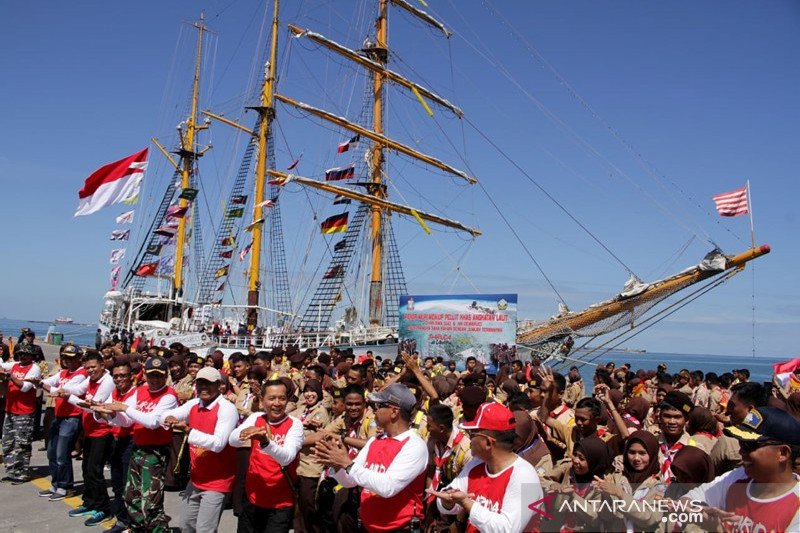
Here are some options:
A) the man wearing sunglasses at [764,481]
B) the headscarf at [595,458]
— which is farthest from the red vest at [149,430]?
the man wearing sunglasses at [764,481]

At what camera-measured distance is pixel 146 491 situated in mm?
5211

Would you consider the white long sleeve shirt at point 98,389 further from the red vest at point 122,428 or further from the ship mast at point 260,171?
the ship mast at point 260,171

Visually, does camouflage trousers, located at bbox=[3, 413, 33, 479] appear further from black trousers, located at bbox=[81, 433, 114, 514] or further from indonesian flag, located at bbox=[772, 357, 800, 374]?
indonesian flag, located at bbox=[772, 357, 800, 374]

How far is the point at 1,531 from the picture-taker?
5.88m

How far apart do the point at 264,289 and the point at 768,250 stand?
950 inches

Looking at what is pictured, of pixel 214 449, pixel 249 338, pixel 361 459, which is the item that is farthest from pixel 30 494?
pixel 249 338

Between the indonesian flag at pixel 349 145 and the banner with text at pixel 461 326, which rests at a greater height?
the indonesian flag at pixel 349 145

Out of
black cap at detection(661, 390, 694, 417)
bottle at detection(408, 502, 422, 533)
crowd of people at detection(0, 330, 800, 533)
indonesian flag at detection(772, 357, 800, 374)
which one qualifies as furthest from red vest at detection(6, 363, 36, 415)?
indonesian flag at detection(772, 357, 800, 374)

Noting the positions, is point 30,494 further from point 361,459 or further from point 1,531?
point 361,459

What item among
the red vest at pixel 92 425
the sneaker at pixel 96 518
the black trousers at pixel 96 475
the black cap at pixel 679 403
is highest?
the black cap at pixel 679 403

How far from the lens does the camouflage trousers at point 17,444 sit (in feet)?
25.2

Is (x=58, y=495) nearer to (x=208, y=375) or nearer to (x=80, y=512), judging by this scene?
(x=80, y=512)

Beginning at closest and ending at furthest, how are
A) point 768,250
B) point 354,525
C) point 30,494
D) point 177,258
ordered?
point 354,525 < point 30,494 < point 768,250 < point 177,258

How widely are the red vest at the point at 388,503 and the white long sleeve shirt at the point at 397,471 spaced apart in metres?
0.04
